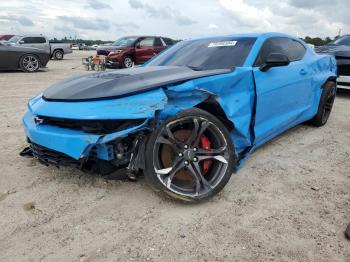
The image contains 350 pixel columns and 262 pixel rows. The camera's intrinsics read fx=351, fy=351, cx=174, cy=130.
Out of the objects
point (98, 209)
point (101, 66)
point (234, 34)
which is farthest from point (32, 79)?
point (98, 209)

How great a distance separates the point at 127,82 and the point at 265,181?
5.21 feet

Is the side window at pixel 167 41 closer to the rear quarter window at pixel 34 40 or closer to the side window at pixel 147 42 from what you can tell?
the side window at pixel 147 42

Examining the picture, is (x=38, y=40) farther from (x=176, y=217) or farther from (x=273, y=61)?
(x=176, y=217)

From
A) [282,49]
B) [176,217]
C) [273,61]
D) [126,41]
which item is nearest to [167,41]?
[126,41]

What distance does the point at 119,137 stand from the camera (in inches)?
99.2

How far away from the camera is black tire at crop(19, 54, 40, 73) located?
12.8 m

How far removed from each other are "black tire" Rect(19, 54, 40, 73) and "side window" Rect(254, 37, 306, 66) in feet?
35.3

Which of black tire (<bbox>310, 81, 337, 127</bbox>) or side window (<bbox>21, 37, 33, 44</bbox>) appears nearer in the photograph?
black tire (<bbox>310, 81, 337, 127</bbox>)

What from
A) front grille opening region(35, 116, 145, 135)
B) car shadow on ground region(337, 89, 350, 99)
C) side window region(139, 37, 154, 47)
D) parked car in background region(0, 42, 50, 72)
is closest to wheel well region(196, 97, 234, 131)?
front grille opening region(35, 116, 145, 135)

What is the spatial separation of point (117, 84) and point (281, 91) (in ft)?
6.14

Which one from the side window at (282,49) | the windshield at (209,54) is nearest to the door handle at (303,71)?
the side window at (282,49)

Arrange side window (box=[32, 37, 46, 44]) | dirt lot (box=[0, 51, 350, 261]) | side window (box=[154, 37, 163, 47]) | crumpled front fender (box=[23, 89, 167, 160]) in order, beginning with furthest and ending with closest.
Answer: side window (box=[32, 37, 46, 44]) → side window (box=[154, 37, 163, 47]) → crumpled front fender (box=[23, 89, 167, 160]) → dirt lot (box=[0, 51, 350, 261])

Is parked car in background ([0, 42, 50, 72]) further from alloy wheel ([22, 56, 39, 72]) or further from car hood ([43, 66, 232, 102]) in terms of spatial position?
car hood ([43, 66, 232, 102])

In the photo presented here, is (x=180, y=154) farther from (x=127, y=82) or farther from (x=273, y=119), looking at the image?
(x=273, y=119)
